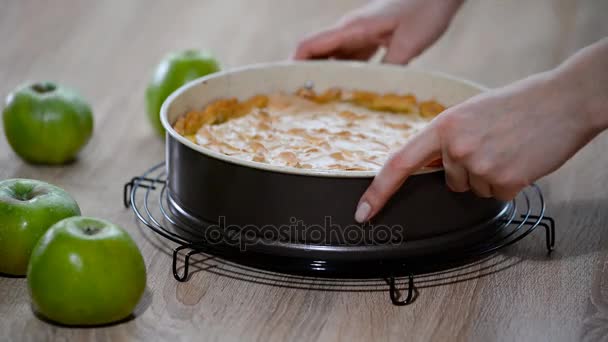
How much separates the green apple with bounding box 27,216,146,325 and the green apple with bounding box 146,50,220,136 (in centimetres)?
73

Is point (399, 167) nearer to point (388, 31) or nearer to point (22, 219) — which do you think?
point (22, 219)

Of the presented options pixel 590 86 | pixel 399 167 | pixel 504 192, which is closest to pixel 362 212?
pixel 399 167

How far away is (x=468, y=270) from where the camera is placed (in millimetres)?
1330

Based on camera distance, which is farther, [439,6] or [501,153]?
[439,6]

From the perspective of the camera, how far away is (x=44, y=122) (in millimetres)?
1612

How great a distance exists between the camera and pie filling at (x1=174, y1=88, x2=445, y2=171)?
143cm

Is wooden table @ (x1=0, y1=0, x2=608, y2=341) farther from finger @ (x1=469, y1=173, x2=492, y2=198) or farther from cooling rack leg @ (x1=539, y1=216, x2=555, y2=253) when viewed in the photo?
finger @ (x1=469, y1=173, x2=492, y2=198)

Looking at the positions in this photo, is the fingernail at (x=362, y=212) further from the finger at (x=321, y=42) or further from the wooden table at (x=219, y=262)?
the finger at (x=321, y=42)

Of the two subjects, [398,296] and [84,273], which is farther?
[398,296]

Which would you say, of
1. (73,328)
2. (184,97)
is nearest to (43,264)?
(73,328)

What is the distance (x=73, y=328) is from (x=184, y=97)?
0.54 metres

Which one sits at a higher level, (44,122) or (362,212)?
(362,212)

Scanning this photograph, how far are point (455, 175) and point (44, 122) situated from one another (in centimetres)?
83

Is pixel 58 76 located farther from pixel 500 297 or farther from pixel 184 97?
pixel 500 297
